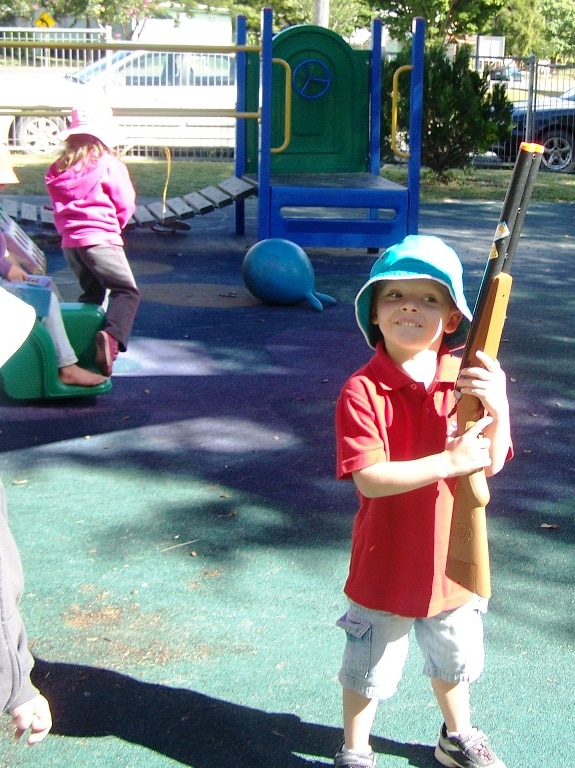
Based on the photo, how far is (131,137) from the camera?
1762 centimetres

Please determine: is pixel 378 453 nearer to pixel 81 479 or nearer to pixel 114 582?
pixel 114 582

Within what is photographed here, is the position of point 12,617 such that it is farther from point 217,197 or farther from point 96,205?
point 217,197

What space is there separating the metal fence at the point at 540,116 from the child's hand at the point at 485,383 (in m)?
17.1

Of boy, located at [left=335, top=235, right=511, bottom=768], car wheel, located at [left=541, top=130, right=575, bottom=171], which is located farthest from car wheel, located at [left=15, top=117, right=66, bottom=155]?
boy, located at [left=335, top=235, right=511, bottom=768]

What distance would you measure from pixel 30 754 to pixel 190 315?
5.32m

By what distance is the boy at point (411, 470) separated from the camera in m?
2.14

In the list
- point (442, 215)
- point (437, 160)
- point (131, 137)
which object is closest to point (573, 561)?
point (442, 215)

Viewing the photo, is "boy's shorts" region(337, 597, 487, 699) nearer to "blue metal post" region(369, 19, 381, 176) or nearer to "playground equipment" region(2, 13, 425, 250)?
"playground equipment" region(2, 13, 425, 250)

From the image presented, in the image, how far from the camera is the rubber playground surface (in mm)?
2676

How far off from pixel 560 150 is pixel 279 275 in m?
13.0

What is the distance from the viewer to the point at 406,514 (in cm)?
230

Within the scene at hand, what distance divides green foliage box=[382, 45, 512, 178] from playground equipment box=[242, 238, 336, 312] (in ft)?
26.5

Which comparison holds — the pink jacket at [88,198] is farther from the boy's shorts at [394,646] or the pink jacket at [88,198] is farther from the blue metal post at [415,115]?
the blue metal post at [415,115]

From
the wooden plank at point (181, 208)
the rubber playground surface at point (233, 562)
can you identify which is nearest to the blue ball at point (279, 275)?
the rubber playground surface at point (233, 562)
